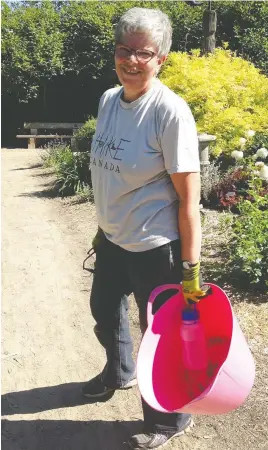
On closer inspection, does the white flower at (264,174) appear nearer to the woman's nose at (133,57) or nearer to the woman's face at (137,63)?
the woman's face at (137,63)

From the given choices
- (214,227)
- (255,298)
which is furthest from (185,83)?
(255,298)

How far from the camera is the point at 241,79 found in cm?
850

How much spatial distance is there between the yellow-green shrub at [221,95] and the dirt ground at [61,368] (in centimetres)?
237

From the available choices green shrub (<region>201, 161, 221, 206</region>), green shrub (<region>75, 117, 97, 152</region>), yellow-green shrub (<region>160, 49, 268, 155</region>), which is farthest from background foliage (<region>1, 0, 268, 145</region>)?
green shrub (<region>201, 161, 221, 206</region>)

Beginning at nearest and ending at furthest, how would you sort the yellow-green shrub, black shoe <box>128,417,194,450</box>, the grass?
black shoe <box>128,417,194,450</box> < the grass < the yellow-green shrub

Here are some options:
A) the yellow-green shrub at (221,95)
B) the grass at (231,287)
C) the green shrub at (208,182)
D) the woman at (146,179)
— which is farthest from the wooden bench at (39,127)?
the woman at (146,179)

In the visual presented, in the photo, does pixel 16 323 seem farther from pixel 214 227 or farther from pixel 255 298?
pixel 214 227

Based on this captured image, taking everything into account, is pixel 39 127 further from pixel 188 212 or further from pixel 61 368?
pixel 188 212

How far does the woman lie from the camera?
2.19m

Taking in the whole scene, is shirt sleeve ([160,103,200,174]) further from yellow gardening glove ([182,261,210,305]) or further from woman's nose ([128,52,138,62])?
yellow gardening glove ([182,261,210,305])

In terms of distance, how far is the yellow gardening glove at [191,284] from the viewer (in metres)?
2.32

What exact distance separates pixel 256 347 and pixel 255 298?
68 centimetres

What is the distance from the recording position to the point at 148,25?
7.12ft

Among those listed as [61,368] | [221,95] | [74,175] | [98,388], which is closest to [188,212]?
[98,388]
